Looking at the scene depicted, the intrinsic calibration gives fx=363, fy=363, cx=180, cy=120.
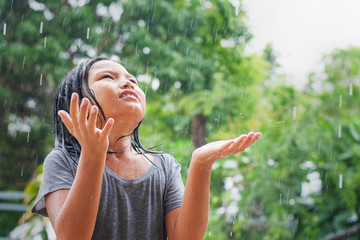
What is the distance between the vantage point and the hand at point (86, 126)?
529 millimetres

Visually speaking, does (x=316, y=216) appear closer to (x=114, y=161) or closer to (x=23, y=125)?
(x=114, y=161)

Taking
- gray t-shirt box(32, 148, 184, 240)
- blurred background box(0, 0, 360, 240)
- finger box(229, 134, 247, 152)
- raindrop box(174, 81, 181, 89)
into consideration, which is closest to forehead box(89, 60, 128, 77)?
gray t-shirt box(32, 148, 184, 240)

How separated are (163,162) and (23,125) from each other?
3.36m

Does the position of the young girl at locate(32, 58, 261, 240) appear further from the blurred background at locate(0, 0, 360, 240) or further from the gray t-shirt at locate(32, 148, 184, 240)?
the blurred background at locate(0, 0, 360, 240)

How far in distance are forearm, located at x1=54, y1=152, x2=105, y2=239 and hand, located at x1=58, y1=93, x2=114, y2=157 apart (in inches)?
0.7

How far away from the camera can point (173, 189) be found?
0.74m

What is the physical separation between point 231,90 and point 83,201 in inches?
88.6

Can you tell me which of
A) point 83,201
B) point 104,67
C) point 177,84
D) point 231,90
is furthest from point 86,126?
point 177,84

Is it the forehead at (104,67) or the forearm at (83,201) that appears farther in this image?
the forehead at (104,67)

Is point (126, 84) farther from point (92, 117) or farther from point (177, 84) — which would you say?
point (177, 84)

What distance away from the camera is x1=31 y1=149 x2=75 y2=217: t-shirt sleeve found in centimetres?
63

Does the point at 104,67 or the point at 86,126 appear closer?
the point at 86,126

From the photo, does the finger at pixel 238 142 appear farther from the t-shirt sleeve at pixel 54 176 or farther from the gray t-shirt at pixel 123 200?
the t-shirt sleeve at pixel 54 176

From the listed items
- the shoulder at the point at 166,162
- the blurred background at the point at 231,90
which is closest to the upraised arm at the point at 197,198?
the shoulder at the point at 166,162
